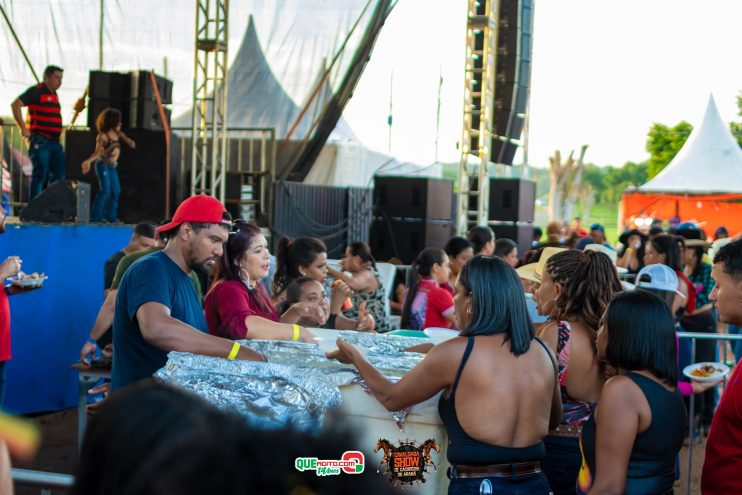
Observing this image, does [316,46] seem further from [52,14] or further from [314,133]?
[52,14]

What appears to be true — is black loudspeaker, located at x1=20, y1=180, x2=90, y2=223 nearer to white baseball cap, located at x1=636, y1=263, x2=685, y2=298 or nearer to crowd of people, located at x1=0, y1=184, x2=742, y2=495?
crowd of people, located at x1=0, y1=184, x2=742, y2=495

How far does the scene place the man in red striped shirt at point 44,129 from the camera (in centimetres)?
999

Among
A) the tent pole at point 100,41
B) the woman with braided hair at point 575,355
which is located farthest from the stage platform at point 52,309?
the tent pole at point 100,41

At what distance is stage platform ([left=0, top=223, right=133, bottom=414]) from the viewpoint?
632cm

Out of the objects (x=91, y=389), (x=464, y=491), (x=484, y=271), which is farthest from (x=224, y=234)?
(x=91, y=389)

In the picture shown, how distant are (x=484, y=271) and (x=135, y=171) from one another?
1004cm

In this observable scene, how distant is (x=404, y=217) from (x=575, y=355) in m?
9.71

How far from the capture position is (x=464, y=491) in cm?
260

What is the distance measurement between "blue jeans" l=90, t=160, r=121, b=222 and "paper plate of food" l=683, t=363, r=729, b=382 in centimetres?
808

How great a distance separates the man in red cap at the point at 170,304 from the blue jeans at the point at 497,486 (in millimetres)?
759

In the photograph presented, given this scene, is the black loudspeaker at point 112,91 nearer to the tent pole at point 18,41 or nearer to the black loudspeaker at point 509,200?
the tent pole at point 18,41

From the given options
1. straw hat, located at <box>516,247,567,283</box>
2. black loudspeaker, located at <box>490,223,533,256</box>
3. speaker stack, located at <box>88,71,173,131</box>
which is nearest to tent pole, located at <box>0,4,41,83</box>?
speaker stack, located at <box>88,71,173,131</box>

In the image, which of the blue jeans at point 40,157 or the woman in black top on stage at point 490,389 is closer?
the woman in black top on stage at point 490,389

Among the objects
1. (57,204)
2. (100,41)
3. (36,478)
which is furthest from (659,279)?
(100,41)
